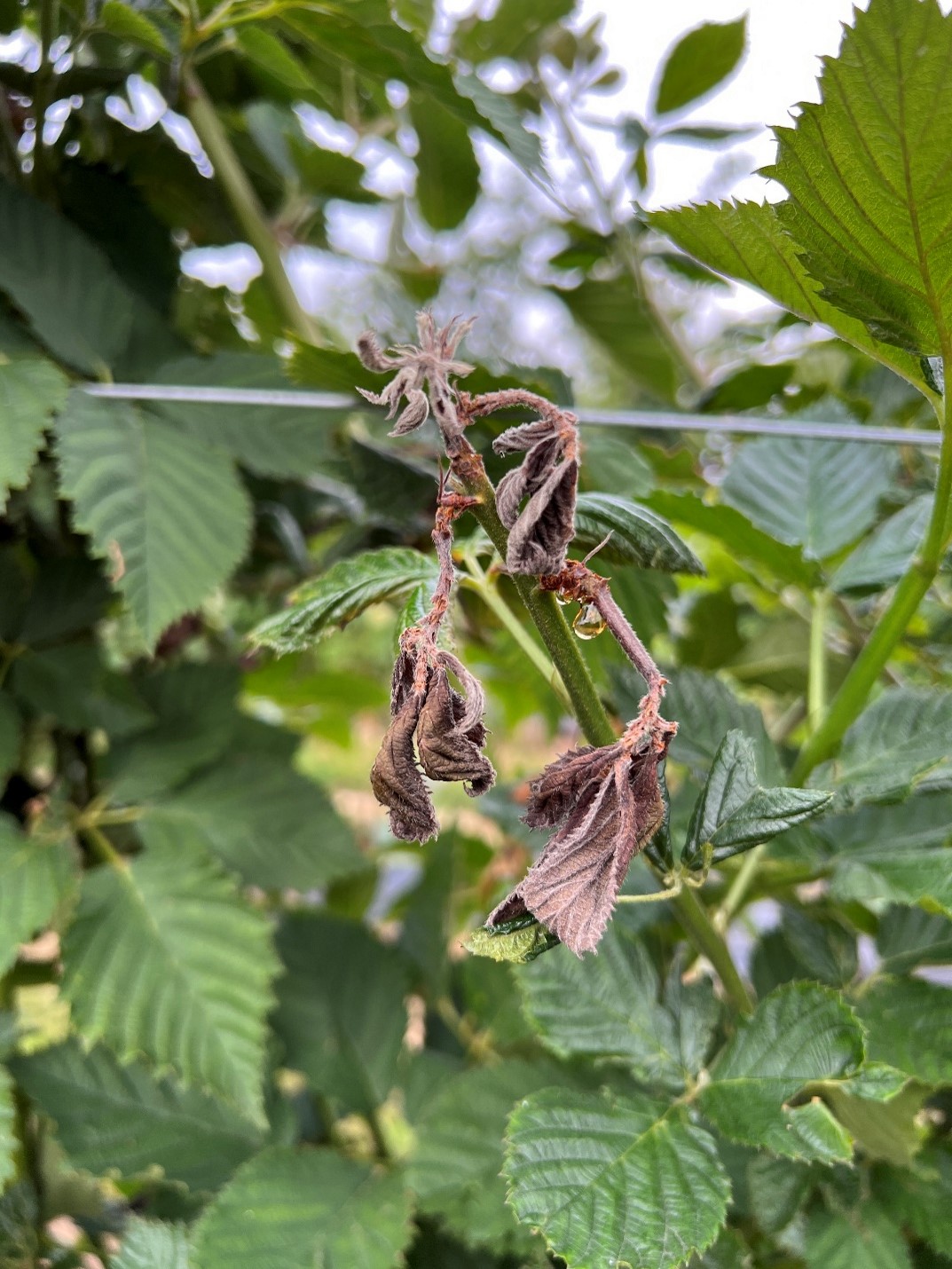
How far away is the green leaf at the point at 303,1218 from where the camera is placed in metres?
0.39

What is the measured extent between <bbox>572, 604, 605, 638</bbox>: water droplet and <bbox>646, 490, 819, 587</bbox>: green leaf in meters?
0.17

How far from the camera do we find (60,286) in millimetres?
461

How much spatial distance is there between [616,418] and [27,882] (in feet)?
1.17

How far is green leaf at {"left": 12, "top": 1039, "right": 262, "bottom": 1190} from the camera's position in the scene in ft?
1.51

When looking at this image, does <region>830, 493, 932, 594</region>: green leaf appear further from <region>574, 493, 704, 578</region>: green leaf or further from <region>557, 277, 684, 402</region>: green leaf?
<region>557, 277, 684, 402</region>: green leaf

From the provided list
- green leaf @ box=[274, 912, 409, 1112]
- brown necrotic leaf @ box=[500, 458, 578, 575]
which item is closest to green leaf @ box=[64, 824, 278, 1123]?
green leaf @ box=[274, 912, 409, 1112]

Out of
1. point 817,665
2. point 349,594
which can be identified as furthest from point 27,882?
point 817,665

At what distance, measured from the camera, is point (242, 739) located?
558 millimetres

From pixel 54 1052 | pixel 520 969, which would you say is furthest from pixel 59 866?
pixel 520 969

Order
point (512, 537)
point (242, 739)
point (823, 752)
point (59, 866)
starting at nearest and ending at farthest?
point (512, 537) → point (823, 752) → point (59, 866) → point (242, 739)

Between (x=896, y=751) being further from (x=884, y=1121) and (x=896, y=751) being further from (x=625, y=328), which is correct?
(x=625, y=328)

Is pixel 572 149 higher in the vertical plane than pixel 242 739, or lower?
higher

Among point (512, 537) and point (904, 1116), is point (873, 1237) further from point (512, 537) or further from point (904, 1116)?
point (512, 537)

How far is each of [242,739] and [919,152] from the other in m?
0.46
